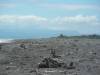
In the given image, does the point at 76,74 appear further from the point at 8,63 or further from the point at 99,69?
the point at 8,63

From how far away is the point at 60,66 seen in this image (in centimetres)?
2897

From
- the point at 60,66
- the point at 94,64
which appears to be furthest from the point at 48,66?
the point at 94,64

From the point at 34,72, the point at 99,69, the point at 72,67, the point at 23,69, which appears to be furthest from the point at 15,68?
the point at 99,69

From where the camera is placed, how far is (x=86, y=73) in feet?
85.1

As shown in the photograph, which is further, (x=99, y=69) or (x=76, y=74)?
(x=99, y=69)

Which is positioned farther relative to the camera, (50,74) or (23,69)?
(23,69)

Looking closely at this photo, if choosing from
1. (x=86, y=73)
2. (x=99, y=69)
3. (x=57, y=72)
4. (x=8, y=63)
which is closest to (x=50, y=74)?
(x=57, y=72)

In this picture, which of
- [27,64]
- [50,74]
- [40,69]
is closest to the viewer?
[50,74]

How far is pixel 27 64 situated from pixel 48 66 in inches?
116

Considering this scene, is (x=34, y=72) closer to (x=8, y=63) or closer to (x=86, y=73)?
(x=86, y=73)

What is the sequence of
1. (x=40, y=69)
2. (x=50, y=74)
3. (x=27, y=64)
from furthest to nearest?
1. (x=27, y=64)
2. (x=40, y=69)
3. (x=50, y=74)

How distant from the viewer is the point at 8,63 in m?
31.2

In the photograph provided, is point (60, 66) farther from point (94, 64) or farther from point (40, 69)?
point (94, 64)

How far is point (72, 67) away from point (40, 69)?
2802mm
